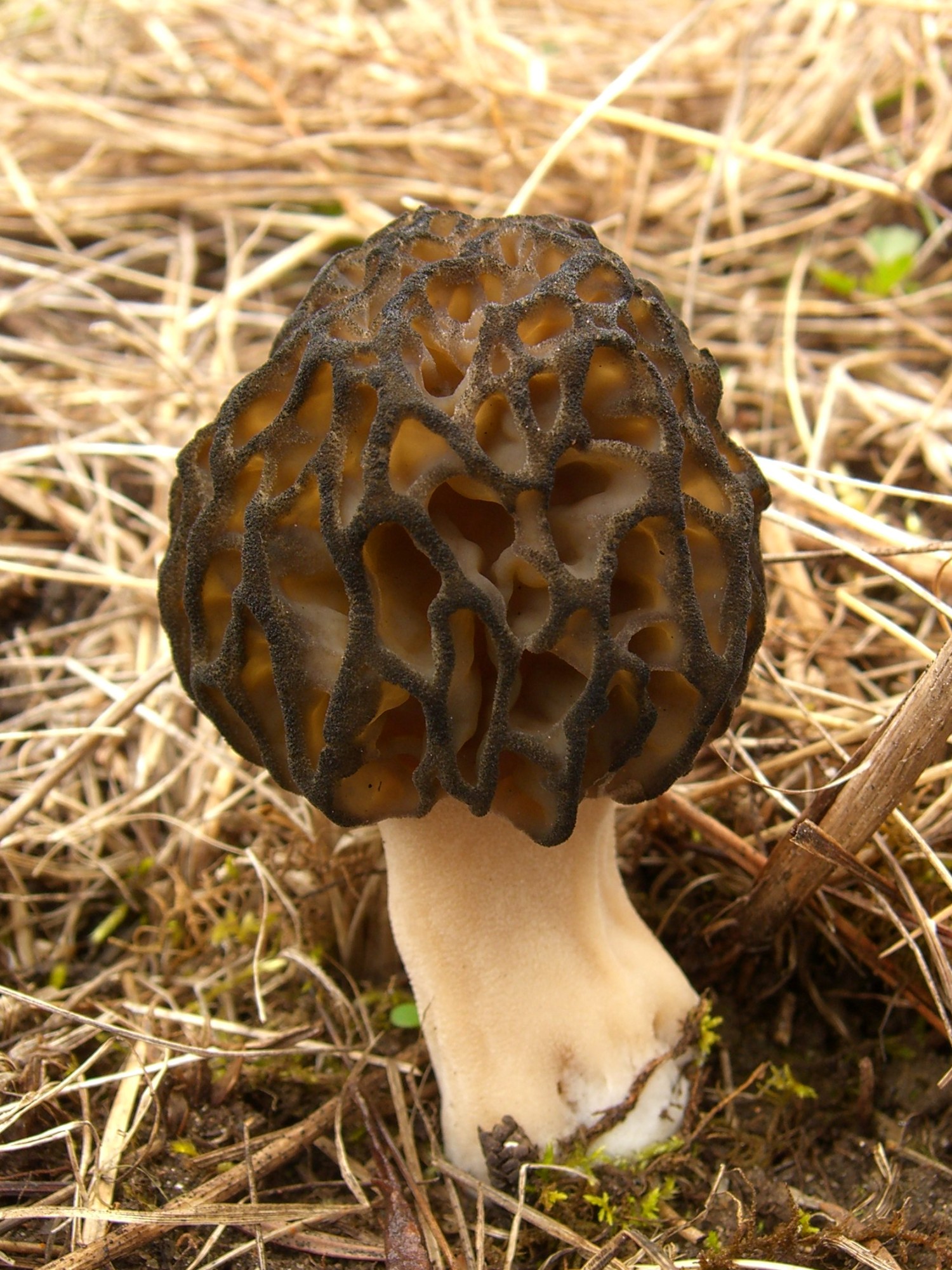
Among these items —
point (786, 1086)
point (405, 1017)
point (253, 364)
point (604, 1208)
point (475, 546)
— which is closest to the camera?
point (475, 546)

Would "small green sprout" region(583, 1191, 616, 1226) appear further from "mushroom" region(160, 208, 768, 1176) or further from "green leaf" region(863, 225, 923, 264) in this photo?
"green leaf" region(863, 225, 923, 264)

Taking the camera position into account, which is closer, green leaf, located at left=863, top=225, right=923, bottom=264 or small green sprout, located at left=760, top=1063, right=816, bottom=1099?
small green sprout, located at left=760, top=1063, right=816, bottom=1099

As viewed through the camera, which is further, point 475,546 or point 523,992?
point 523,992

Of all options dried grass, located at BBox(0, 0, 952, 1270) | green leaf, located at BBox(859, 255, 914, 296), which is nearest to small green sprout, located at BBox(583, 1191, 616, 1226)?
dried grass, located at BBox(0, 0, 952, 1270)

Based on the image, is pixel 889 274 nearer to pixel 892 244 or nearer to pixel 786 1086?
pixel 892 244

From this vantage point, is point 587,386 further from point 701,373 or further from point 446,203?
point 446,203

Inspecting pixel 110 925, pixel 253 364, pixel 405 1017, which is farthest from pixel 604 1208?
pixel 253 364
